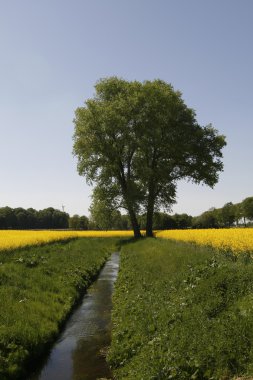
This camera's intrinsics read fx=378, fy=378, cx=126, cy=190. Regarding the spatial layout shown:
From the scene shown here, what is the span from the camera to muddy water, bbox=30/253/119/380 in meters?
11.0

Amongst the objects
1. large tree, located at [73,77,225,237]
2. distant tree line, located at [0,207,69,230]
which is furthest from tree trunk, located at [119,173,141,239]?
distant tree line, located at [0,207,69,230]

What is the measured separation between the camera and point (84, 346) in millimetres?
13086

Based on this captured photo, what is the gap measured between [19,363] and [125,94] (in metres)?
38.0

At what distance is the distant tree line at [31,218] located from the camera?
145500mm

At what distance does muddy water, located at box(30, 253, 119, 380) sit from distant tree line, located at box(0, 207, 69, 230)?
130318 millimetres

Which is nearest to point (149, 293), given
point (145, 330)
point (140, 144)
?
point (145, 330)

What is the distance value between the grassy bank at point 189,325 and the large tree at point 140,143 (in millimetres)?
27384

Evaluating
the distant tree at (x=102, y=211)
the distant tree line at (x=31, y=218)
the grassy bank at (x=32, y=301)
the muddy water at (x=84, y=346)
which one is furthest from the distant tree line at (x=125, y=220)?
the muddy water at (x=84, y=346)

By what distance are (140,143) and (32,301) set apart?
28.5m

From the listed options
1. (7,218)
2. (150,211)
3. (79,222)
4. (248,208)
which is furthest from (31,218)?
(150,211)

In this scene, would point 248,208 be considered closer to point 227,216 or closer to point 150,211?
point 227,216

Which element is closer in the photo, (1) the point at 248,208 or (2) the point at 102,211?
(2) the point at 102,211

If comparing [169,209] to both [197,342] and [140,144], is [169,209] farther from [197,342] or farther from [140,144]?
[197,342]

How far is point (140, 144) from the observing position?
41906 millimetres
